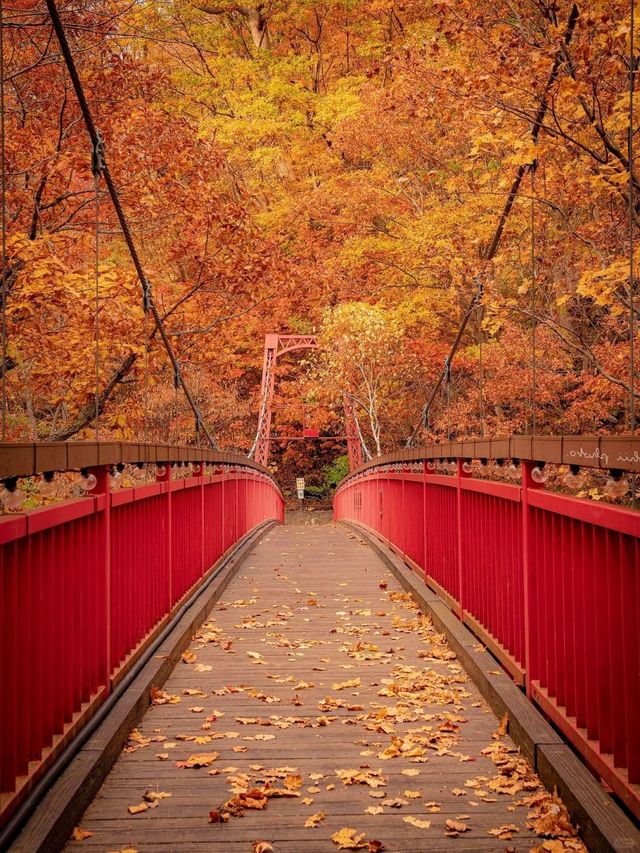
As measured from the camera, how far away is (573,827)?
3176 mm

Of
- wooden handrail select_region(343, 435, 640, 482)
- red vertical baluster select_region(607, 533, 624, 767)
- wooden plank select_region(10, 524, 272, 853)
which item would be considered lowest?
wooden plank select_region(10, 524, 272, 853)

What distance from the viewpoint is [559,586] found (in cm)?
387

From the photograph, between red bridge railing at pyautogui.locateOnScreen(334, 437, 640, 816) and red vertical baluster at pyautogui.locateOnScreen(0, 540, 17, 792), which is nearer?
red vertical baluster at pyautogui.locateOnScreen(0, 540, 17, 792)

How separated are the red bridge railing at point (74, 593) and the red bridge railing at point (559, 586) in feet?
5.87

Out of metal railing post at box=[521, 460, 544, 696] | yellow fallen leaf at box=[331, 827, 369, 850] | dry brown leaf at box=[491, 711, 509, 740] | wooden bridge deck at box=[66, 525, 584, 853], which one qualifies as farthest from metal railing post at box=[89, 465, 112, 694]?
metal railing post at box=[521, 460, 544, 696]

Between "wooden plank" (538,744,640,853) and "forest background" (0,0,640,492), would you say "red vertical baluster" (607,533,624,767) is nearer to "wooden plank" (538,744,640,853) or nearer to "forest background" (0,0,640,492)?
"wooden plank" (538,744,640,853)

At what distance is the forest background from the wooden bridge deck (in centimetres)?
226

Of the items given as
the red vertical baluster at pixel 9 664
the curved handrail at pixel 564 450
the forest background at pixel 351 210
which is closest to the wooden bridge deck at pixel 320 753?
the red vertical baluster at pixel 9 664

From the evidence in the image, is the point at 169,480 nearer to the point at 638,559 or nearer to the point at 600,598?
the point at 600,598

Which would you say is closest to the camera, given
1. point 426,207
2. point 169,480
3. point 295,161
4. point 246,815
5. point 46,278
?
point 246,815

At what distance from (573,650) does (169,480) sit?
132 inches

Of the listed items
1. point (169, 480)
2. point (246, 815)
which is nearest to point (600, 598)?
point (246, 815)

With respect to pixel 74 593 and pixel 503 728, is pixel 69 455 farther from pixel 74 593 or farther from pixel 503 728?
pixel 503 728

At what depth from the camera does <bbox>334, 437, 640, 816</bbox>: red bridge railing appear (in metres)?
2.95
